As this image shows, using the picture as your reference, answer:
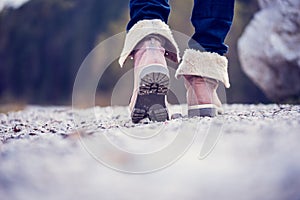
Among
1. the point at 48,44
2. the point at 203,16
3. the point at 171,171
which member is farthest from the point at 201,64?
the point at 48,44

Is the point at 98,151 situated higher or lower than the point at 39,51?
lower

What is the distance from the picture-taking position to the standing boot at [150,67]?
1.09 m

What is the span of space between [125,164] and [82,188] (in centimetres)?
7

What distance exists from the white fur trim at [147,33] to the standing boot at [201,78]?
47 millimetres

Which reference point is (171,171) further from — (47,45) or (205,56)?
(47,45)

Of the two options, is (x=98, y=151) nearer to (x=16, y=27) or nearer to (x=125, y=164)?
(x=125, y=164)

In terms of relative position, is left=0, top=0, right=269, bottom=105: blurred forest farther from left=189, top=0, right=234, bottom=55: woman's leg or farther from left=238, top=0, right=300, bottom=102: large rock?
left=189, top=0, right=234, bottom=55: woman's leg

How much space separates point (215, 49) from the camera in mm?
1251

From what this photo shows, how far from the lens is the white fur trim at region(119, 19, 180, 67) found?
114 centimetres

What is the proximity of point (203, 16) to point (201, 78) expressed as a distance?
0.17 meters

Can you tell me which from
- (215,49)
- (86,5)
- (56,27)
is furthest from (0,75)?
(215,49)

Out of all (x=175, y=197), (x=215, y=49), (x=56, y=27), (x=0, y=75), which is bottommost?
(x=175, y=197)

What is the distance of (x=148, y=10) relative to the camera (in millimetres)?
1161

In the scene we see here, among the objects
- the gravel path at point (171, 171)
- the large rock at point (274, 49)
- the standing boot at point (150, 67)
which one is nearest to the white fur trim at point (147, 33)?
the standing boot at point (150, 67)
